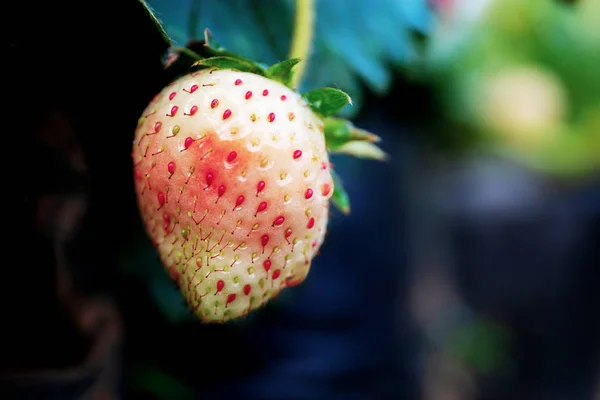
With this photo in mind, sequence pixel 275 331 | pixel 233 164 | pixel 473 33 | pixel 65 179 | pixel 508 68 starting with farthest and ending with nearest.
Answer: pixel 508 68 < pixel 473 33 < pixel 275 331 < pixel 65 179 < pixel 233 164

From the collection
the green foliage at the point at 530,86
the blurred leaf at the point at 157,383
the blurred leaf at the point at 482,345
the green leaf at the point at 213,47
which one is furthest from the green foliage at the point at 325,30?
the blurred leaf at the point at 482,345

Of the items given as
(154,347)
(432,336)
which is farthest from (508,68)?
(154,347)

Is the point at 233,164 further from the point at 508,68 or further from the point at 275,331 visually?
the point at 508,68

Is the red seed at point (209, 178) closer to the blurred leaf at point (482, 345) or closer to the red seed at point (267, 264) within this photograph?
the red seed at point (267, 264)

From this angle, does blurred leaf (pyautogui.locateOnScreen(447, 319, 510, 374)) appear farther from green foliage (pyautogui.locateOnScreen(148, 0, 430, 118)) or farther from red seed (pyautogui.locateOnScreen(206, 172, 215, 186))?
red seed (pyautogui.locateOnScreen(206, 172, 215, 186))

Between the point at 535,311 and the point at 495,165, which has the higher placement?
the point at 495,165

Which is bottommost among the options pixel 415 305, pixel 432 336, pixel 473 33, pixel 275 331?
pixel 432 336

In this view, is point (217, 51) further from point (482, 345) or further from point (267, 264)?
point (482, 345)

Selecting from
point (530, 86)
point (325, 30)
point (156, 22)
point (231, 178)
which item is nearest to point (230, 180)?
point (231, 178)
